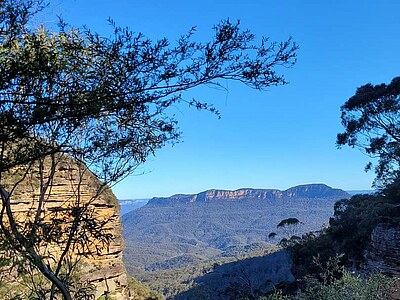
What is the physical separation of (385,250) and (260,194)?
15613 cm

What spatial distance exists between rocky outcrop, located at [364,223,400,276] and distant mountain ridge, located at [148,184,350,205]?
123m

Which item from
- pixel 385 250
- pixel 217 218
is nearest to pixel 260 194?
pixel 217 218

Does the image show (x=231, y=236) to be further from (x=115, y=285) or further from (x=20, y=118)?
(x=20, y=118)

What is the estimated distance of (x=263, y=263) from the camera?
3994 centimetres

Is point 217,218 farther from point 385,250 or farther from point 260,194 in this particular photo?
point 385,250

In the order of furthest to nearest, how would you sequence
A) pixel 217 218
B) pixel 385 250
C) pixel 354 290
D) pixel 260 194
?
pixel 260 194 < pixel 217 218 < pixel 385 250 < pixel 354 290

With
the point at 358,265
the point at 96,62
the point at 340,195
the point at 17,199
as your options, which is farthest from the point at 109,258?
the point at 340,195

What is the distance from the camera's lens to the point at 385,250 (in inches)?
455

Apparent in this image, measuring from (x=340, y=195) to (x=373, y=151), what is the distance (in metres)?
125

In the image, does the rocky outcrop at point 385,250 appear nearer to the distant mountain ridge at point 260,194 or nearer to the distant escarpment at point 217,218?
the distant escarpment at point 217,218

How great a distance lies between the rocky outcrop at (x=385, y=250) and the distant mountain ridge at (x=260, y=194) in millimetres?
123169

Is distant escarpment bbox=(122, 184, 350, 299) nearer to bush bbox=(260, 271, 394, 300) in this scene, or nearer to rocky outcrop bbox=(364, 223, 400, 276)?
rocky outcrop bbox=(364, 223, 400, 276)

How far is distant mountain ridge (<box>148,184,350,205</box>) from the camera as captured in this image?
142 m

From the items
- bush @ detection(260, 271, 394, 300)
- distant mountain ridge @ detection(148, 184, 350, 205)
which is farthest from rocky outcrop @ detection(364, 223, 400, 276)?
distant mountain ridge @ detection(148, 184, 350, 205)
